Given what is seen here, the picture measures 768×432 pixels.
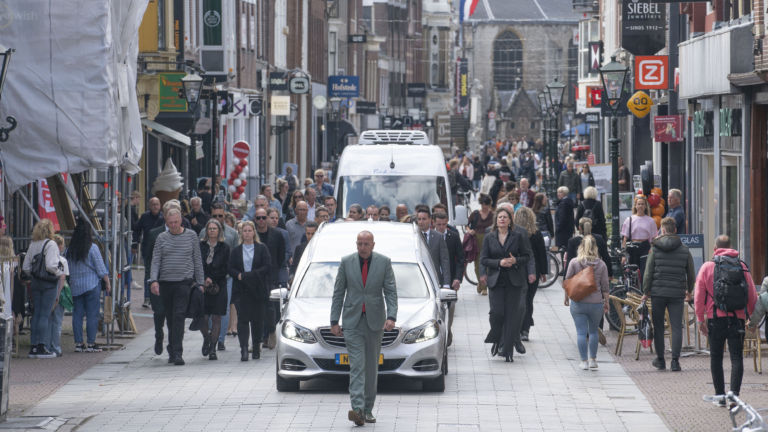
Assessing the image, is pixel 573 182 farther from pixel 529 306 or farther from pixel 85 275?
pixel 85 275

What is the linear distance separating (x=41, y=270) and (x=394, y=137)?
11.2m

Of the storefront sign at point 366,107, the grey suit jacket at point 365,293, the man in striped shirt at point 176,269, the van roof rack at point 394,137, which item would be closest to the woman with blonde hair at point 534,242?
the man in striped shirt at point 176,269

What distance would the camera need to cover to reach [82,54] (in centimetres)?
1568

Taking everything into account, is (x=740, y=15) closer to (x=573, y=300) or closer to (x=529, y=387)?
(x=573, y=300)

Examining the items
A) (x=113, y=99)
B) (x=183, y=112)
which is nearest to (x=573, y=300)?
(x=113, y=99)

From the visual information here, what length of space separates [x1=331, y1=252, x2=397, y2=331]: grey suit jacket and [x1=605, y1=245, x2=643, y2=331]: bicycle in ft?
21.3

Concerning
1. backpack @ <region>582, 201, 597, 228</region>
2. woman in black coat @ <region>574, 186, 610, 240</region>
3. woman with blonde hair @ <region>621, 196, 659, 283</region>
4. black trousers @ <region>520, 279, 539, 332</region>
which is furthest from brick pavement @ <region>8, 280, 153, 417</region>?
backpack @ <region>582, 201, 597, 228</region>

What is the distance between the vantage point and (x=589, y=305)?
14109mm

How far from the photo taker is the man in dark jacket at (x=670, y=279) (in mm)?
13922

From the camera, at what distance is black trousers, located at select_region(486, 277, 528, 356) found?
48.3ft

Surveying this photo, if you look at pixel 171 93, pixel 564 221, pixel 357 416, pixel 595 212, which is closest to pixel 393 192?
pixel 595 212

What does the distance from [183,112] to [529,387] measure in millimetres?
15985

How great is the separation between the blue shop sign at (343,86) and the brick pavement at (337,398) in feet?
146

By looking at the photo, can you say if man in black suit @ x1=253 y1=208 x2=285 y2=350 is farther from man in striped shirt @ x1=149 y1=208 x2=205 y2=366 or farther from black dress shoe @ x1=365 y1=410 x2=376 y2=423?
black dress shoe @ x1=365 y1=410 x2=376 y2=423
